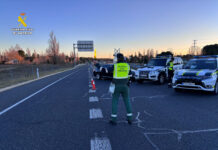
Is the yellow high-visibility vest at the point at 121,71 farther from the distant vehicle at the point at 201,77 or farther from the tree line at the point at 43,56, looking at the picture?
the tree line at the point at 43,56

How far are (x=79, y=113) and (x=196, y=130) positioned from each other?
11.3 ft

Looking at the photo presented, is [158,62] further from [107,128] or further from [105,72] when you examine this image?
[107,128]

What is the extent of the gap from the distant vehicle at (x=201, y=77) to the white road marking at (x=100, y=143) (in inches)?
224

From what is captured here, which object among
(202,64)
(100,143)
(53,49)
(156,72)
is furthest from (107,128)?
(53,49)

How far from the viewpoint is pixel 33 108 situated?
5660mm

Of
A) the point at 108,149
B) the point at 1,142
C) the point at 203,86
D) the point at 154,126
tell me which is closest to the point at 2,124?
the point at 1,142

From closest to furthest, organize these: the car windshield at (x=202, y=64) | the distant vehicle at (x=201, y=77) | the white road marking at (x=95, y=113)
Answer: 1. the white road marking at (x=95, y=113)
2. the distant vehicle at (x=201, y=77)
3. the car windshield at (x=202, y=64)

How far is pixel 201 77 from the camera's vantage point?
6.91 meters

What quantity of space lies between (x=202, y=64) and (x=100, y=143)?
7642 millimetres

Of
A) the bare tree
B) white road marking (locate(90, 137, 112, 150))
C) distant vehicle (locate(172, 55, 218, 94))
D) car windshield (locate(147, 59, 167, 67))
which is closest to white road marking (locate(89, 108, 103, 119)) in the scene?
white road marking (locate(90, 137, 112, 150))

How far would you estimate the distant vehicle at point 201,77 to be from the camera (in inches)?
269

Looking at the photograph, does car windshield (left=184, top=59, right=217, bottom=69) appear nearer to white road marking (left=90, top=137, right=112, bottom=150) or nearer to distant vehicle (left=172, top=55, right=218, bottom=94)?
distant vehicle (left=172, top=55, right=218, bottom=94)

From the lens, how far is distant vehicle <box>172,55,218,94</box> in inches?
269

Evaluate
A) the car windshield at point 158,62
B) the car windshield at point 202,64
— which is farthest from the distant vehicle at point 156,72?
the car windshield at point 202,64
